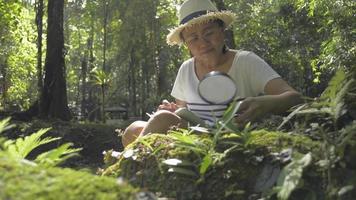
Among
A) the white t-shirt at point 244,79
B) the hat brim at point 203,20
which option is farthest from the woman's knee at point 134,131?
the hat brim at point 203,20

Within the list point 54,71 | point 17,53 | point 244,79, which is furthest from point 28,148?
point 17,53

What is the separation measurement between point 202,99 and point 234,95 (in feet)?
1.03

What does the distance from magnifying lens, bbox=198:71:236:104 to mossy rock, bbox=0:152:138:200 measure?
4.67 feet

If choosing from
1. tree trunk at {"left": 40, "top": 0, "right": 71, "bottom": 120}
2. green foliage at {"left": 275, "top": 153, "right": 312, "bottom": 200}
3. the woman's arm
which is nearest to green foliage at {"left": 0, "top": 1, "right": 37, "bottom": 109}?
tree trunk at {"left": 40, "top": 0, "right": 71, "bottom": 120}

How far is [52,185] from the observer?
1.21 m

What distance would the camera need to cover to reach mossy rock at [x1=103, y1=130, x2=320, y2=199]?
1839 millimetres

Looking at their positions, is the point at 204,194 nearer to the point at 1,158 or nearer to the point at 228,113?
the point at 228,113

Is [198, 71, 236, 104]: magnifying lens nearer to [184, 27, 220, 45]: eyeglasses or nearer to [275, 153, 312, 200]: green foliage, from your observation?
[184, 27, 220, 45]: eyeglasses

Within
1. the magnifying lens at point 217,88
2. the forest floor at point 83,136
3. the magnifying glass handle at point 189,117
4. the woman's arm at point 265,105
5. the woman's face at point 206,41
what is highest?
the woman's face at point 206,41

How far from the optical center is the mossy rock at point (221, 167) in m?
1.84

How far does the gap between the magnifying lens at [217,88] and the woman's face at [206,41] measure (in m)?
0.53

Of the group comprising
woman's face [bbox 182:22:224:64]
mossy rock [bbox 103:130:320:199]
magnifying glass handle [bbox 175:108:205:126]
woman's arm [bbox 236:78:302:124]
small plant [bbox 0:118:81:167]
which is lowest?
mossy rock [bbox 103:130:320:199]

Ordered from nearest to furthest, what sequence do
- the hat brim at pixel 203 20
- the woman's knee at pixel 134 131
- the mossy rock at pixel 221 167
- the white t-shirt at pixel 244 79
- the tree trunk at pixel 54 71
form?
the mossy rock at pixel 221 167, the woman's knee at pixel 134 131, the white t-shirt at pixel 244 79, the hat brim at pixel 203 20, the tree trunk at pixel 54 71

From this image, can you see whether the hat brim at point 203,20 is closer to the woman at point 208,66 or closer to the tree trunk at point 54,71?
the woman at point 208,66
